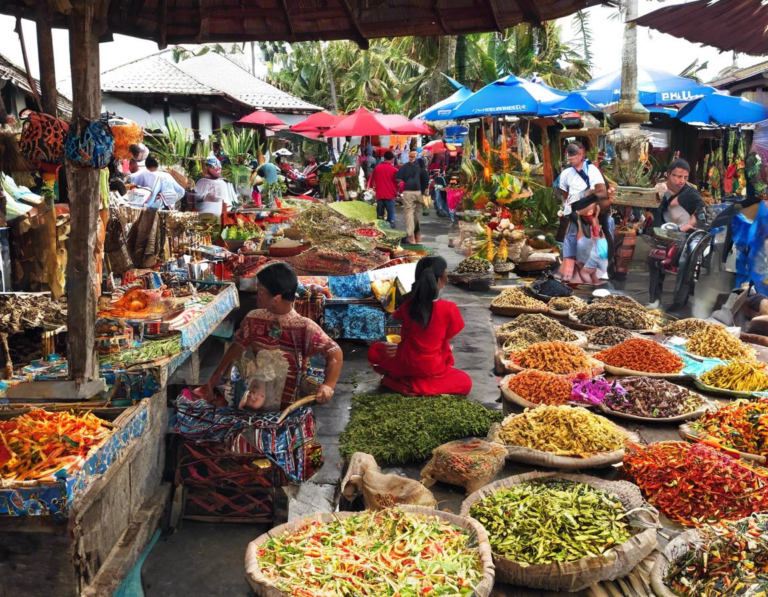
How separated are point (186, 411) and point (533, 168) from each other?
43.0ft

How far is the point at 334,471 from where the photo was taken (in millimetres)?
4820

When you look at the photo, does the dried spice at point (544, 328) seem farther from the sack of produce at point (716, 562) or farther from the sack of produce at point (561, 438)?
the sack of produce at point (716, 562)

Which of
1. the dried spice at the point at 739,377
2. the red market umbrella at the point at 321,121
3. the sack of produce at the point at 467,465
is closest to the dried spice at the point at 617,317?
the dried spice at the point at 739,377

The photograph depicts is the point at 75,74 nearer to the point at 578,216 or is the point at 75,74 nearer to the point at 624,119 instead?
the point at 578,216

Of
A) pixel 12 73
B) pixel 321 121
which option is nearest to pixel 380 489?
pixel 12 73

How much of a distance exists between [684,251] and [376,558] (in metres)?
6.70

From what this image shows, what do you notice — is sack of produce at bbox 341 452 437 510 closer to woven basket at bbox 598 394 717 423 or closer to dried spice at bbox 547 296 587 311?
woven basket at bbox 598 394 717 423

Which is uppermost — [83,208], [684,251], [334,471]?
[83,208]

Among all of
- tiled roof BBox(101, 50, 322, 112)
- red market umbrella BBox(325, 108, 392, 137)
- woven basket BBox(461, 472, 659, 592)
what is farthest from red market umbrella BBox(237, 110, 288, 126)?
woven basket BBox(461, 472, 659, 592)

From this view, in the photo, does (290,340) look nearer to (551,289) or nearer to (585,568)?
(585,568)

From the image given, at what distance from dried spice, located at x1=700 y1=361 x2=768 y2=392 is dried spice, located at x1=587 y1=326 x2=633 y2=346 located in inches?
43.7

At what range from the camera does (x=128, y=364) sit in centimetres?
405

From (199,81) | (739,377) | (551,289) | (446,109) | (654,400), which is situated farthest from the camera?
(199,81)

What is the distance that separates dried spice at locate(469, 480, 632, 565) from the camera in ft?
9.80
